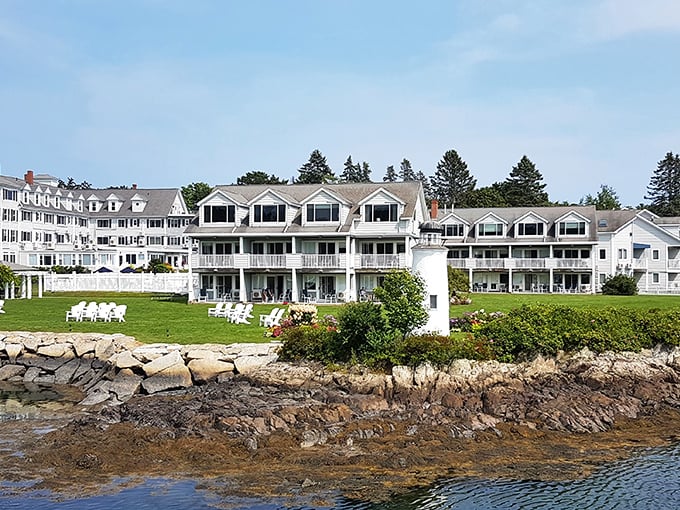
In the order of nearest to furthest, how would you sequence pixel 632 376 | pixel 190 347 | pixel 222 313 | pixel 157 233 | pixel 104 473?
pixel 104 473
pixel 632 376
pixel 190 347
pixel 222 313
pixel 157 233

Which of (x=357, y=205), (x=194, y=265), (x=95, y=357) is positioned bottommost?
(x=95, y=357)

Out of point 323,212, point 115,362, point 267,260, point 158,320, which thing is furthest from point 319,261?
point 115,362

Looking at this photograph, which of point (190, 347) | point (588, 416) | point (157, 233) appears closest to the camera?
point (588, 416)

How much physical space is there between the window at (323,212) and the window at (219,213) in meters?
4.71

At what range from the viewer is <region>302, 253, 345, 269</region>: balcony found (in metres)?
43.5

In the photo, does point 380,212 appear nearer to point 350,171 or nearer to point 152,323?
point 152,323

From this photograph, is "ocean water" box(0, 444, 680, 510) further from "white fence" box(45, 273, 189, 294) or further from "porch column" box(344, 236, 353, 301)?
"white fence" box(45, 273, 189, 294)

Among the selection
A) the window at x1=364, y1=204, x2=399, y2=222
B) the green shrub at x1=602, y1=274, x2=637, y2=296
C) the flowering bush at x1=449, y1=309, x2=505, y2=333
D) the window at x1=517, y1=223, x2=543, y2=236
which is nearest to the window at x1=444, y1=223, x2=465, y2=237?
the window at x1=517, y1=223, x2=543, y2=236

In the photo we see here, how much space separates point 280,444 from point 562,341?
389 inches

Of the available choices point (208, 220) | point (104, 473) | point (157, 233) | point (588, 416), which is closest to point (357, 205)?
point (208, 220)

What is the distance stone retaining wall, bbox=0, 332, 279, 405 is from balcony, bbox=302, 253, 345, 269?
708 inches

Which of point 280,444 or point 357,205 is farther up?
point 357,205

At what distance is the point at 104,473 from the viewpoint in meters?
15.6

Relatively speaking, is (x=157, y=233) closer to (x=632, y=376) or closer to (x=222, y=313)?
(x=222, y=313)
